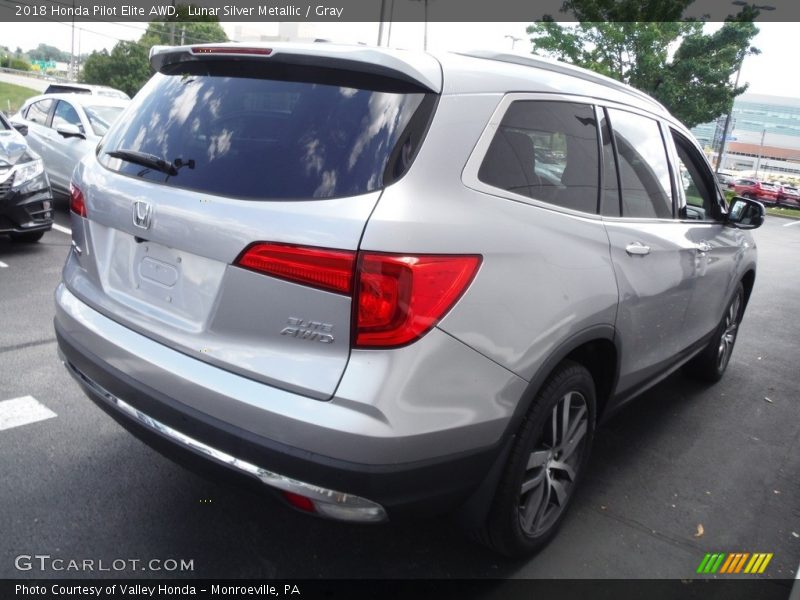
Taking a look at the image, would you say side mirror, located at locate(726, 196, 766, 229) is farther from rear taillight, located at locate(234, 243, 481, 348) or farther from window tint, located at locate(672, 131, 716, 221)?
rear taillight, located at locate(234, 243, 481, 348)

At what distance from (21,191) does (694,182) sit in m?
5.98

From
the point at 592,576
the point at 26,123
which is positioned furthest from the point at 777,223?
the point at 592,576

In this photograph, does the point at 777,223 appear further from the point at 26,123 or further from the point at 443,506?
the point at 443,506

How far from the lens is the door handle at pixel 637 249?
283 centimetres

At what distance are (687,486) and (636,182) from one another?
1524mm

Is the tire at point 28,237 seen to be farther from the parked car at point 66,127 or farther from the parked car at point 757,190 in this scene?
the parked car at point 757,190

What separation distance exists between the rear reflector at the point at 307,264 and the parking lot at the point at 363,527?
711 mm

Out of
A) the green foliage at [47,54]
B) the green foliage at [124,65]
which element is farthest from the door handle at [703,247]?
the green foliage at [47,54]

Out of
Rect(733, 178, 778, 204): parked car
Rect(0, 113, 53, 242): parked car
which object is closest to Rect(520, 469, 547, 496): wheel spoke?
Rect(0, 113, 53, 242): parked car

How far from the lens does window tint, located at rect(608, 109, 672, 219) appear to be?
3018 mm

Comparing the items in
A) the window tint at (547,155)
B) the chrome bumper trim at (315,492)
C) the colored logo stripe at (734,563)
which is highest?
the window tint at (547,155)

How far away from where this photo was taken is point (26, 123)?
10.1m

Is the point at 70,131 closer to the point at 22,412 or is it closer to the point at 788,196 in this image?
the point at 22,412

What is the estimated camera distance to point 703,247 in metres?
3.66
